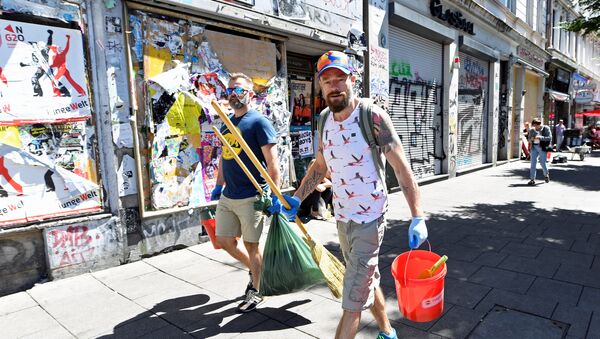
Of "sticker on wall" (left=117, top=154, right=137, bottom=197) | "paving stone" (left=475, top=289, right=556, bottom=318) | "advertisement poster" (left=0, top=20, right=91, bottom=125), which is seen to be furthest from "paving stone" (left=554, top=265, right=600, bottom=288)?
"advertisement poster" (left=0, top=20, right=91, bottom=125)

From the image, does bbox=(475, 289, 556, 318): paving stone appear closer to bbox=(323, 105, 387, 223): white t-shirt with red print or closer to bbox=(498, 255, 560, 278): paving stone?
bbox=(498, 255, 560, 278): paving stone

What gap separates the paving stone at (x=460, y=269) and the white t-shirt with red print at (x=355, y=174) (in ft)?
7.08

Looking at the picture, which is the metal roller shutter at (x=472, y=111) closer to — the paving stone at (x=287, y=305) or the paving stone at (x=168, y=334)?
the paving stone at (x=287, y=305)

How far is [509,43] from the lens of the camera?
608 inches

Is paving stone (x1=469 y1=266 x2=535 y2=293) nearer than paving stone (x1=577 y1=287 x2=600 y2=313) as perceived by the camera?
No

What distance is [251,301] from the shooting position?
330 centimetres

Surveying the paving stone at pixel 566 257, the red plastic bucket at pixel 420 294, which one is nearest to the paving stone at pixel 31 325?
the red plastic bucket at pixel 420 294

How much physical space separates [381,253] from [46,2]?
459 cm

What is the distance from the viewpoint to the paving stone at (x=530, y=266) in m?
4.02

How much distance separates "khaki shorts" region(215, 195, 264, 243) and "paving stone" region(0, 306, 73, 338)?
1.41m

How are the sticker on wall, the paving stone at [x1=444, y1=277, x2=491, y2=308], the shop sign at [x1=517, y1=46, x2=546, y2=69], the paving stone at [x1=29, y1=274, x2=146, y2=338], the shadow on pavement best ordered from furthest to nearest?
the shop sign at [x1=517, y1=46, x2=546, y2=69], the sticker on wall, the paving stone at [x1=444, y1=277, x2=491, y2=308], the paving stone at [x1=29, y1=274, x2=146, y2=338], the shadow on pavement

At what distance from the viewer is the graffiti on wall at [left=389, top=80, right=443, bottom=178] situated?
966 centimetres

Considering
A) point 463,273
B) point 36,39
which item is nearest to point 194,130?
point 36,39

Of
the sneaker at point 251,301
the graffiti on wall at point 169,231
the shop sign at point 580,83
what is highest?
the shop sign at point 580,83
